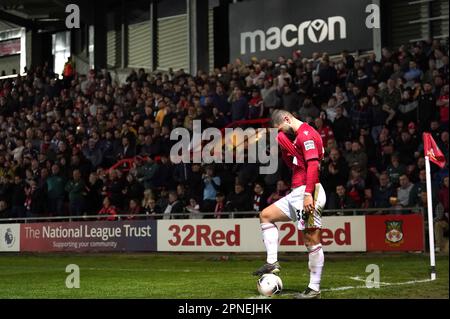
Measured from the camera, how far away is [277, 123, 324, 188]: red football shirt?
943 centimetres

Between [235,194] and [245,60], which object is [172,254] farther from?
[245,60]

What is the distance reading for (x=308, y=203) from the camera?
30.2ft

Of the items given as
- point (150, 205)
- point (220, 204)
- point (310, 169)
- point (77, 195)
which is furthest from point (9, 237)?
point (310, 169)

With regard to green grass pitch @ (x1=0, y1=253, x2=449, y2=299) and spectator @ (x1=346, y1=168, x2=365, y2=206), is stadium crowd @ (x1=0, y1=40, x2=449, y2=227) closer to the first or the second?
spectator @ (x1=346, y1=168, x2=365, y2=206)

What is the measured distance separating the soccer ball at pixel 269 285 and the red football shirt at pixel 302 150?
1.24 metres

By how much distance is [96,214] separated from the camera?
22.6m

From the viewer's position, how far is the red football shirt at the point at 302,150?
9430 mm

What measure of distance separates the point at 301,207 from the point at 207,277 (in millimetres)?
3860

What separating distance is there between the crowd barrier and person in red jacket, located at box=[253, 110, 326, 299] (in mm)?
7312

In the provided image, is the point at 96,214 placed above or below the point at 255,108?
below

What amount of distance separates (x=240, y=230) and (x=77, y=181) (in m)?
6.53

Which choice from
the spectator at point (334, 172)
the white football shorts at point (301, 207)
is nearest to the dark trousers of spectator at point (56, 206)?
the spectator at point (334, 172)

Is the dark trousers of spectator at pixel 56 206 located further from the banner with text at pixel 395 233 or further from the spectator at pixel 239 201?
the banner with text at pixel 395 233
